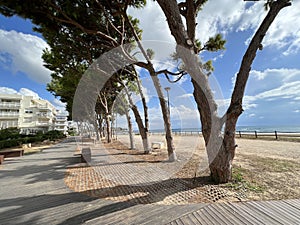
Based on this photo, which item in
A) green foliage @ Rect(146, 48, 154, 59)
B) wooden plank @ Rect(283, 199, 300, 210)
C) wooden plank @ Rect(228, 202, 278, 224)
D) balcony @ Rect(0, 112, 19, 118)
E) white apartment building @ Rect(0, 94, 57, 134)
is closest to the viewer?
wooden plank @ Rect(228, 202, 278, 224)

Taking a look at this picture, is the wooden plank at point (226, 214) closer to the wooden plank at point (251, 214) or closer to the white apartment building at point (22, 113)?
the wooden plank at point (251, 214)

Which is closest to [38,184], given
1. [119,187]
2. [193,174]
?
[119,187]

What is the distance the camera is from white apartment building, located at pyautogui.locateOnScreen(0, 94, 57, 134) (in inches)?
1435

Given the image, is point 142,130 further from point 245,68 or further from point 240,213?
point 240,213

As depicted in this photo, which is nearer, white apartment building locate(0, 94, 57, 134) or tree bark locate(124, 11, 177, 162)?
tree bark locate(124, 11, 177, 162)

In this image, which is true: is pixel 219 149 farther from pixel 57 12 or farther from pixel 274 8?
pixel 57 12

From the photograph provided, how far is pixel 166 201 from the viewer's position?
308 cm

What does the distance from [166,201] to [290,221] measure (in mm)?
1966

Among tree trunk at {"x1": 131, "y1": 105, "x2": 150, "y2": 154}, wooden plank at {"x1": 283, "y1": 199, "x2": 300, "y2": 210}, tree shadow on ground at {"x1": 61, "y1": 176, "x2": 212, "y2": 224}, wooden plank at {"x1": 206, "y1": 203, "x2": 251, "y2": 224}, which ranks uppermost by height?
tree trunk at {"x1": 131, "y1": 105, "x2": 150, "y2": 154}

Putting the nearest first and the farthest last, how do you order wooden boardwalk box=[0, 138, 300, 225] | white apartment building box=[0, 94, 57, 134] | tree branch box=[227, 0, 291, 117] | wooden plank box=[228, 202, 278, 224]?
wooden plank box=[228, 202, 278, 224] → wooden boardwalk box=[0, 138, 300, 225] → tree branch box=[227, 0, 291, 117] → white apartment building box=[0, 94, 57, 134]

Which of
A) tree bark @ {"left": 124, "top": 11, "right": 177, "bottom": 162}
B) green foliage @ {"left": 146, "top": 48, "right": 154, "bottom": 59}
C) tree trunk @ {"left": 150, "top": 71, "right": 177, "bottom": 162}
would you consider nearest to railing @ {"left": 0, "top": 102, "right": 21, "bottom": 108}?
green foliage @ {"left": 146, "top": 48, "right": 154, "bottom": 59}

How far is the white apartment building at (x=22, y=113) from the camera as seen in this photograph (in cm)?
3644

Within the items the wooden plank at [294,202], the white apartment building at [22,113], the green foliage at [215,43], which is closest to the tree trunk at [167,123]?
the green foliage at [215,43]

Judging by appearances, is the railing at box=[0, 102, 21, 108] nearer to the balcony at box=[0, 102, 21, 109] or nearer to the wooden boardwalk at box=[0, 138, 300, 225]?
the balcony at box=[0, 102, 21, 109]
